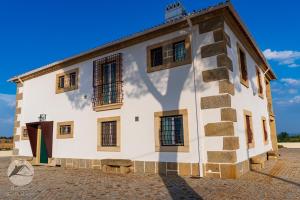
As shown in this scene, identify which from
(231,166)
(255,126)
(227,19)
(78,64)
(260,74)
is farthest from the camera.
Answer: (260,74)

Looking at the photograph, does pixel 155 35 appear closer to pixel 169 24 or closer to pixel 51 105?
pixel 169 24

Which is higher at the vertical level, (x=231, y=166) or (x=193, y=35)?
(x=193, y=35)

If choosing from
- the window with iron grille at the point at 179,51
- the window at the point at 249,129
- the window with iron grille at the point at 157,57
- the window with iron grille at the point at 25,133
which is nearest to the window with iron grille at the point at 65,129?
the window with iron grille at the point at 25,133

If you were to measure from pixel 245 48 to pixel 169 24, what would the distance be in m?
Result: 4.23

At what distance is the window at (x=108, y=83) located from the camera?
11.5 m

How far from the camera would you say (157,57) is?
10.7 m

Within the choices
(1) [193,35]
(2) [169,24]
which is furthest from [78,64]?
(1) [193,35]

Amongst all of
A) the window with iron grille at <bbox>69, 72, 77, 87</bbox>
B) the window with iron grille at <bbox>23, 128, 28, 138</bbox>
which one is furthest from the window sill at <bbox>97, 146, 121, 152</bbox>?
the window with iron grille at <bbox>23, 128, 28, 138</bbox>

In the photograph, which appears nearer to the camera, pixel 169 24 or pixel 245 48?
pixel 169 24

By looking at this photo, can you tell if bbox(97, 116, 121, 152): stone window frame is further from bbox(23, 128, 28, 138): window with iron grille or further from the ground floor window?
the ground floor window

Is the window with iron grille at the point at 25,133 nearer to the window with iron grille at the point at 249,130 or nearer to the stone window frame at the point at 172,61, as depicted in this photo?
the stone window frame at the point at 172,61

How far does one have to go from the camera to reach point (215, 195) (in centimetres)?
616

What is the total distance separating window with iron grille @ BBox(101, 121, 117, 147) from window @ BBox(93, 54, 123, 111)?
74 cm

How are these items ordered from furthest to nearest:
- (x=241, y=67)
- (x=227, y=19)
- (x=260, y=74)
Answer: (x=260, y=74), (x=241, y=67), (x=227, y=19)
